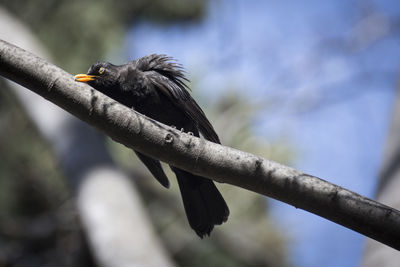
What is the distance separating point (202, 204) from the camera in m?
3.58

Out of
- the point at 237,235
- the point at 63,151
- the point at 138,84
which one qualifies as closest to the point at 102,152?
the point at 63,151

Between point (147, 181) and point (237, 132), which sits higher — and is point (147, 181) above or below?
below

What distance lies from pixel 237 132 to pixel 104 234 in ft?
12.3

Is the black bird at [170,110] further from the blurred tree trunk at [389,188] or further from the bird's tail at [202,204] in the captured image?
the blurred tree trunk at [389,188]

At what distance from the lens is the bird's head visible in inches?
144

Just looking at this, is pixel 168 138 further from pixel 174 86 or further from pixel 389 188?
pixel 389 188

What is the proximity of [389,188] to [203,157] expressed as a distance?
1.70 metres

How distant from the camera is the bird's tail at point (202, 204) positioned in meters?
3.50

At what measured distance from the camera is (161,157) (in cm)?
240

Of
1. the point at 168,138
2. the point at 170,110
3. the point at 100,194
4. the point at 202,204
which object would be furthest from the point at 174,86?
the point at 100,194

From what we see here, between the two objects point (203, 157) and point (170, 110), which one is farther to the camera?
point (170, 110)

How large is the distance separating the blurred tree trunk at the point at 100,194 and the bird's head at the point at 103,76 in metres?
1.38

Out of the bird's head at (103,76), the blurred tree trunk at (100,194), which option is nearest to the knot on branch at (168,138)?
the bird's head at (103,76)

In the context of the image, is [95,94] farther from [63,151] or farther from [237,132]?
[237,132]
